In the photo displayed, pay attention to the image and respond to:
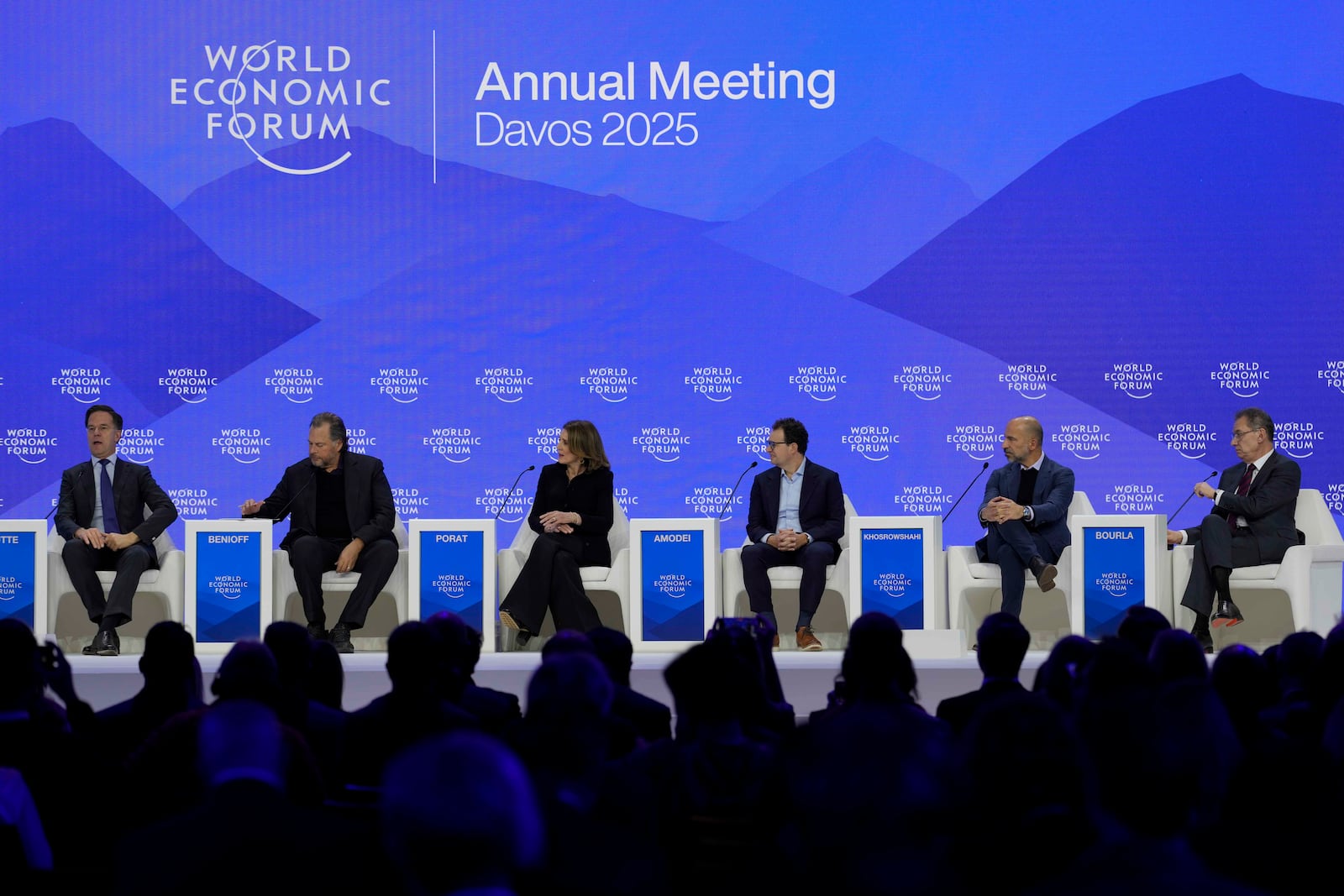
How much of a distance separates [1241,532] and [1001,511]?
112 centimetres

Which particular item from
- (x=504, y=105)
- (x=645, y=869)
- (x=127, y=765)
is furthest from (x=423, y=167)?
(x=645, y=869)

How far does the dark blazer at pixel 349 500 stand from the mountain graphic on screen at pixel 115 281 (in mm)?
1285

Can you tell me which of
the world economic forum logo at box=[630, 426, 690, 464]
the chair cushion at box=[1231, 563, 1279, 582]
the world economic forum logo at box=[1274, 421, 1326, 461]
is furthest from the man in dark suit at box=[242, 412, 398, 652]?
the world economic forum logo at box=[1274, 421, 1326, 461]

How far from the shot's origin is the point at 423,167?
859 centimetres

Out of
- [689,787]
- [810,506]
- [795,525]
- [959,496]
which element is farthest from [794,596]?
[689,787]

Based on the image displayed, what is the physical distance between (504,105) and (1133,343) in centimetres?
368

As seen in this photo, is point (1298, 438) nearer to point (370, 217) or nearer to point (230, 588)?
point (370, 217)

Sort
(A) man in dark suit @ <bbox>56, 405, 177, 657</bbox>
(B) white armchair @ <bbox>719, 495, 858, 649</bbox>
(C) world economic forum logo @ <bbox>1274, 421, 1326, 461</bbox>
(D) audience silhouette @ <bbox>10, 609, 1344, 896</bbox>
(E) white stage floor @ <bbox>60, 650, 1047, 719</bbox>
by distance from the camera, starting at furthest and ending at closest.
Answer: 1. (C) world economic forum logo @ <bbox>1274, 421, 1326, 461</bbox>
2. (B) white armchair @ <bbox>719, 495, 858, 649</bbox>
3. (A) man in dark suit @ <bbox>56, 405, 177, 657</bbox>
4. (E) white stage floor @ <bbox>60, 650, 1047, 719</bbox>
5. (D) audience silhouette @ <bbox>10, 609, 1344, 896</bbox>

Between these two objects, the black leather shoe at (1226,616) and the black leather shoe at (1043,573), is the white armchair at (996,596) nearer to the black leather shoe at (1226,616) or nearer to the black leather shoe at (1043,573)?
the black leather shoe at (1043,573)

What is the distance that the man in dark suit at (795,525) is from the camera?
7.32m

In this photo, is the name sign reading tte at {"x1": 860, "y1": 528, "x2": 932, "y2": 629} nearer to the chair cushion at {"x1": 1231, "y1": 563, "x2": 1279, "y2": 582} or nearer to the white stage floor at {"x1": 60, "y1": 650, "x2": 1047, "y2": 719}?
the white stage floor at {"x1": 60, "y1": 650, "x2": 1047, "y2": 719}

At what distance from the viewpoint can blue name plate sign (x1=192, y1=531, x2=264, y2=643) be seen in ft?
23.3

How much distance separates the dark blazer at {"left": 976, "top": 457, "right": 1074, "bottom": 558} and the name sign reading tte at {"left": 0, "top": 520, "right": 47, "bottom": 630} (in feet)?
14.6

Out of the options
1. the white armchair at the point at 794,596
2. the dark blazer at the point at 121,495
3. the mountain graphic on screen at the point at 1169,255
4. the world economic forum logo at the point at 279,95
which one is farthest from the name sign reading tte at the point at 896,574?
the world economic forum logo at the point at 279,95
